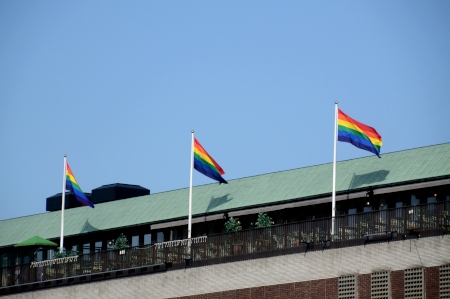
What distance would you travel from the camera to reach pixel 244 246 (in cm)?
8294

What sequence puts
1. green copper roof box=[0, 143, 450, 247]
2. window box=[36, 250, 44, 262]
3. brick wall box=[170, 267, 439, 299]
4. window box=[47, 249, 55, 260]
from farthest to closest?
window box=[36, 250, 44, 262]
window box=[47, 249, 55, 260]
green copper roof box=[0, 143, 450, 247]
brick wall box=[170, 267, 439, 299]

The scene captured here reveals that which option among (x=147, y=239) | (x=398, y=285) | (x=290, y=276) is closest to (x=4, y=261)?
(x=147, y=239)

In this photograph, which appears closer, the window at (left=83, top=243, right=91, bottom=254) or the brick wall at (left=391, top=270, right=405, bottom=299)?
the brick wall at (left=391, top=270, right=405, bottom=299)

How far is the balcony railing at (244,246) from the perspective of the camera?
246 ft

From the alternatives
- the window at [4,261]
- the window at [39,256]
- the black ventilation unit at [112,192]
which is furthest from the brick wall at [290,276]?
the black ventilation unit at [112,192]

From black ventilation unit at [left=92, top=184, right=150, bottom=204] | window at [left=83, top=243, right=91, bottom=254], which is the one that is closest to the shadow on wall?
window at [left=83, top=243, right=91, bottom=254]

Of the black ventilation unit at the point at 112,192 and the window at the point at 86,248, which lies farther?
the black ventilation unit at the point at 112,192

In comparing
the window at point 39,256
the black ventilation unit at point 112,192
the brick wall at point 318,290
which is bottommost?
the brick wall at point 318,290

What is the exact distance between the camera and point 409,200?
270ft

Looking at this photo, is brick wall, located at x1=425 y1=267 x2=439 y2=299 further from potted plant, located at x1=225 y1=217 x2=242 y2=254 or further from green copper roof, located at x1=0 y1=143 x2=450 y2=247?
potted plant, located at x1=225 y1=217 x2=242 y2=254

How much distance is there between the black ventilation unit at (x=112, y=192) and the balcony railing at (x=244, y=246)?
12.5 metres

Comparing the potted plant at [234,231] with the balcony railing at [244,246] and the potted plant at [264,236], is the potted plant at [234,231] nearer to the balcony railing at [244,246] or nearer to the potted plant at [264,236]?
the balcony railing at [244,246]

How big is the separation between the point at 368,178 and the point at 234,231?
351 inches

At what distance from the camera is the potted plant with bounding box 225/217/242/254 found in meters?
83.3
